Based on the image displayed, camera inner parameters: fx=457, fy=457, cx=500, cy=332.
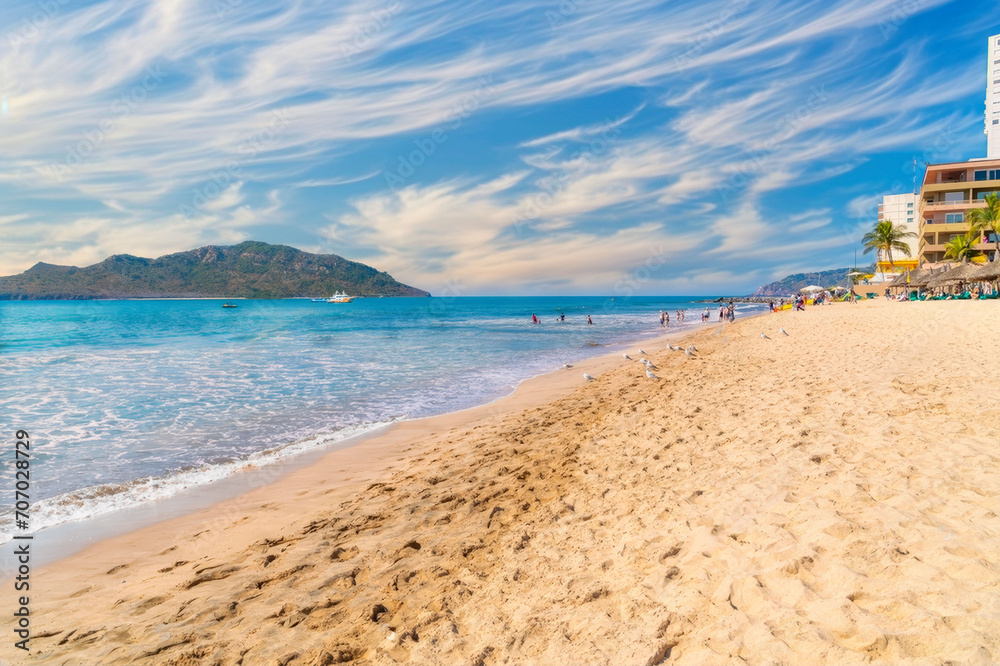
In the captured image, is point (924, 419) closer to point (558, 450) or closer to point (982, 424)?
point (982, 424)

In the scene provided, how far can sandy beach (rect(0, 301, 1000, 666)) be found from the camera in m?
2.77

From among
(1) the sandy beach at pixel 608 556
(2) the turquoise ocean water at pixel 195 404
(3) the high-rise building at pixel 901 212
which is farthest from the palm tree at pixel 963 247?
(1) the sandy beach at pixel 608 556

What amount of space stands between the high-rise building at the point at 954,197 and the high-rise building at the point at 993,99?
23.7 meters

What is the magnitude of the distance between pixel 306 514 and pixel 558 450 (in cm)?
365

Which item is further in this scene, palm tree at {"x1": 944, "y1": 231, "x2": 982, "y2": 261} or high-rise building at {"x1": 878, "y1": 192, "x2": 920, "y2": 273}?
high-rise building at {"x1": 878, "y1": 192, "x2": 920, "y2": 273}

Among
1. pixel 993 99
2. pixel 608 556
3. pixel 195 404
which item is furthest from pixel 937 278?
pixel 993 99

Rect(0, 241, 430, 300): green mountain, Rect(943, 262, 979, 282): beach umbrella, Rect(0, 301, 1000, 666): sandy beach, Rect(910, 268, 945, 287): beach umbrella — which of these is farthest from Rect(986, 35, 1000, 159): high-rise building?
Rect(0, 241, 430, 300): green mountain

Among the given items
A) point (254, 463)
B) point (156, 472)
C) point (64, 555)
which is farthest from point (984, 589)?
point (156, 472)

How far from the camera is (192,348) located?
27.1m

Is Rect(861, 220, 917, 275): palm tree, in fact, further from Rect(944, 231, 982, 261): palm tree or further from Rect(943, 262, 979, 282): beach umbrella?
Rect(943, 262, 979, 282): beach umbrella

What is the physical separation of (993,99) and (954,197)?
35620mm

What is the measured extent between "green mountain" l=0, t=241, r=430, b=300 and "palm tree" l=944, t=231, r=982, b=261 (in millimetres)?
162409

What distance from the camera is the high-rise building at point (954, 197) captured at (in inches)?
1879

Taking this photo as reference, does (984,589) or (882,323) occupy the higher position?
(882,323)
